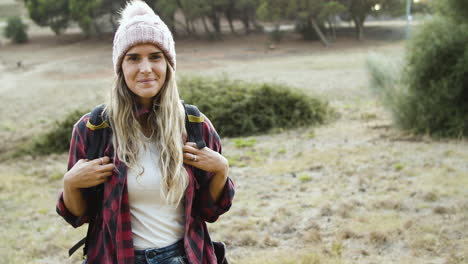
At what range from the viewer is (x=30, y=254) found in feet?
17.1

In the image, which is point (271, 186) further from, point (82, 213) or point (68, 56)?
point (68, 56)

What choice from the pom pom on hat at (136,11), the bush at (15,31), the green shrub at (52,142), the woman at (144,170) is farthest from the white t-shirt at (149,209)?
the bush at (15,31)

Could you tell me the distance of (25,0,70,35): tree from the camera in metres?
44.2

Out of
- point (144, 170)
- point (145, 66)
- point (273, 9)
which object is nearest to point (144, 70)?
point (145, 66)

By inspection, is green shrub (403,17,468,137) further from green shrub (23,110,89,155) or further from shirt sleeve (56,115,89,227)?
shirt sleeve (56,115,89,227)

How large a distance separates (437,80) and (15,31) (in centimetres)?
4633

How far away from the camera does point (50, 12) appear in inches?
1790

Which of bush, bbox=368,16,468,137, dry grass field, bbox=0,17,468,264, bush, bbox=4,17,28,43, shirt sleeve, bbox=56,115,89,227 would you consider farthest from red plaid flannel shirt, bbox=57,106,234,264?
bush, bbox=4,17,28,43

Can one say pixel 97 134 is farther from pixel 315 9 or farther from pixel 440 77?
pixel 315 9

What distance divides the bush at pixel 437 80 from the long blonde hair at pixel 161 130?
8288 millimetres

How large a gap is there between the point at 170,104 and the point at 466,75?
28.0 ft

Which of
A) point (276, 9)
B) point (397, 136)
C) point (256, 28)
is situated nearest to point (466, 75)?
point (397, 136)

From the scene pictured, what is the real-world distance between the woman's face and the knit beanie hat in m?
0.03

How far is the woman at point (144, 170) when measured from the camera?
6.66 feet
